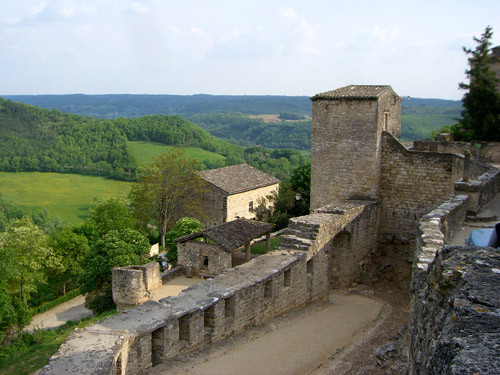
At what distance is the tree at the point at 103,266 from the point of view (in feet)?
63.0

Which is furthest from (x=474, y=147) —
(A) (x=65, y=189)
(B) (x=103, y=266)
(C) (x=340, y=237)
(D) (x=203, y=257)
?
(A) (x=65, y=189)

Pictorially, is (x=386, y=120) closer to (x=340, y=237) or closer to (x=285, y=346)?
(x=340, y=237)

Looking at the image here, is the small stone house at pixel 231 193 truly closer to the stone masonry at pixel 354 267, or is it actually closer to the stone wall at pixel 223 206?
the stone wall at pixel 223 206

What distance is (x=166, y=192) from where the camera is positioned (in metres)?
33.9

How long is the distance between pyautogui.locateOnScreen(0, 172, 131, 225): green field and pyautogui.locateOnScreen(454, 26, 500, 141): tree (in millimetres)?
41093

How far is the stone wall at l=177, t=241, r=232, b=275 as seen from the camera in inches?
721

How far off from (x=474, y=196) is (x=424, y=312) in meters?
10.2

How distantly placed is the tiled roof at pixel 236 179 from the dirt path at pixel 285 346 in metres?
23.0

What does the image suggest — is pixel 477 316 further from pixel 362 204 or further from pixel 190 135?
pixel 190 135

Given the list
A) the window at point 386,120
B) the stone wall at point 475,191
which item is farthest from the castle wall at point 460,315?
the window at point 386,120

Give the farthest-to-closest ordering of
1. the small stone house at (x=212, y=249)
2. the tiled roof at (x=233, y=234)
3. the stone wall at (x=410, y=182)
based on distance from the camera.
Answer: the tiled roof at (x=233, y=234) < the small stone house at (x=212, y=249) < the stone wall at (x=410, y=182)

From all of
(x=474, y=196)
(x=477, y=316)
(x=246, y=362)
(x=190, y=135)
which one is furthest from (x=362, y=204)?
(x=190, y=135)

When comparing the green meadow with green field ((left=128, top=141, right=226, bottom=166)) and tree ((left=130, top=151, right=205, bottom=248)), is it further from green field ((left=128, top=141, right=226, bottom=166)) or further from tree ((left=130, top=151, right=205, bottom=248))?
tree ((left=130, top=151, right=205, bottom=248))

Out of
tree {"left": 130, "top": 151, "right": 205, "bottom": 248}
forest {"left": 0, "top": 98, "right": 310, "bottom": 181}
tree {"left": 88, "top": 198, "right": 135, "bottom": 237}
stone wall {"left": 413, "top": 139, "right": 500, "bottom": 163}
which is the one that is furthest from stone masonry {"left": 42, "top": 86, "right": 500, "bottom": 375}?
forest {"left": 0, "top": 98, "right": 310, "bottom": 181}
